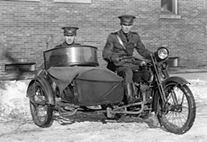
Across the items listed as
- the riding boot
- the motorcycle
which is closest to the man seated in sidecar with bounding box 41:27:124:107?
the motorcycle

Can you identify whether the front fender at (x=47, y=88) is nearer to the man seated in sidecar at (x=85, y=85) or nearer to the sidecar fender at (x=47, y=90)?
the sidecar fender at (x=47, y=90)

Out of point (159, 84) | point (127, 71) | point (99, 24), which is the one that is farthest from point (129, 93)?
point (99, 24)

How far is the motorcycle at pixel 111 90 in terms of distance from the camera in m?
5.39

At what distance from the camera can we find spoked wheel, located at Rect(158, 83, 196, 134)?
520 centimetres

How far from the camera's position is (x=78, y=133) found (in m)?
5.62

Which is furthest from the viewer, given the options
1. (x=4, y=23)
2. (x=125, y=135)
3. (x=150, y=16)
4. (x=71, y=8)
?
(x=150, y=16)

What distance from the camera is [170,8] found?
565 inches

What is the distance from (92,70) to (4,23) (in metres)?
6.38

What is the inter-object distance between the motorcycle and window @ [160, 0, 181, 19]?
8.34 metres

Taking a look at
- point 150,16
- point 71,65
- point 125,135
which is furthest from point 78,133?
point 150,16

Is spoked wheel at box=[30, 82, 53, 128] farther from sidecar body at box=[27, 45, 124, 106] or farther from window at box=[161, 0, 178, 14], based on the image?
window at box=[161, 0, 178, 14]

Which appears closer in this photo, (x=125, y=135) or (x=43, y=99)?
(x=125, y=135)

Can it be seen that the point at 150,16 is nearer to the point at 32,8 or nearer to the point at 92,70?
the point at 32,8

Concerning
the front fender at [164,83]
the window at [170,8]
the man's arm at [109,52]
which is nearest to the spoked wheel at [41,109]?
the man's arm at [109,52]
